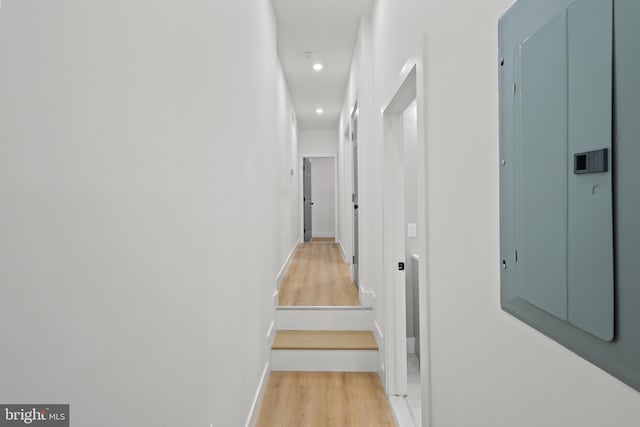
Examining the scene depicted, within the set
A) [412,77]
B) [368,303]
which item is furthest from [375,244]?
[412,77]

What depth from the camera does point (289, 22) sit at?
3664 millimetres

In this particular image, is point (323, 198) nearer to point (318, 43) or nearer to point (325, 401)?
point (318, 43)

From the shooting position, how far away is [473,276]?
1103 mm

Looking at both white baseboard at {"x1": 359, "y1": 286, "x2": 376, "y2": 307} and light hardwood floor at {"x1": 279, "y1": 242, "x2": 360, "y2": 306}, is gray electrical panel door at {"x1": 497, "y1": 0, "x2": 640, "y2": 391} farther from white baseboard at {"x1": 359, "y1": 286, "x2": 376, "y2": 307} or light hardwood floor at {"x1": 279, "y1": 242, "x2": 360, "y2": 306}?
light hardwood floor at {"x1": 279, "y1": 242, "x2": 360, "y2": 306}

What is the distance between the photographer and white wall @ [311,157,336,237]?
33.6ft

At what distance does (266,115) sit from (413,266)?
182cm

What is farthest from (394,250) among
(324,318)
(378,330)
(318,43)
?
(318,43)

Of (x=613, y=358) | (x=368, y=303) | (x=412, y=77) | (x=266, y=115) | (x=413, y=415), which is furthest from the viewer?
(x=368, y=303)

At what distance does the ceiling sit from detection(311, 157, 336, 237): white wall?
380 centimetres

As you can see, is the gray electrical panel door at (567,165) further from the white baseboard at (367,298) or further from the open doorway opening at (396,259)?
the white baseboard at (367,298)

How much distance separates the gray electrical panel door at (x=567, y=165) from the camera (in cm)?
58

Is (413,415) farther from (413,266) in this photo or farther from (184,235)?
(184,235)
